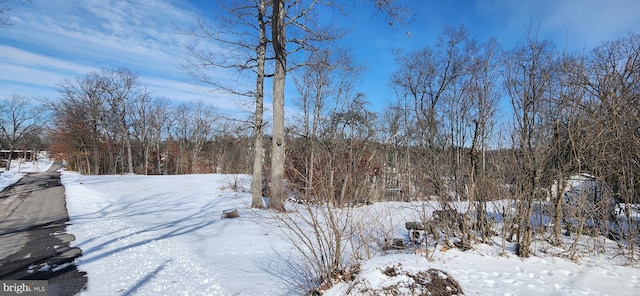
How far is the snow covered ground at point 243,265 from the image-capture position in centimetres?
376

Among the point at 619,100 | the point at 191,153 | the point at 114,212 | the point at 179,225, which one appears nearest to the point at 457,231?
the point at 619,100

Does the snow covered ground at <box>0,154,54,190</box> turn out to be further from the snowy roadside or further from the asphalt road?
the snowy roadside

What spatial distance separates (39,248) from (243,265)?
4158 mm

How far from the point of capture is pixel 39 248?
5.87 meters

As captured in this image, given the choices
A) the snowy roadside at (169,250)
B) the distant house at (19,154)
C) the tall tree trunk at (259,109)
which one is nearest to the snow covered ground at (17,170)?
the distant house at (19,154)

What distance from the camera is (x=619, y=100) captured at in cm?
490

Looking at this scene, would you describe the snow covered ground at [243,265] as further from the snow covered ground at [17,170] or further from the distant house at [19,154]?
the distant house at [19,154]

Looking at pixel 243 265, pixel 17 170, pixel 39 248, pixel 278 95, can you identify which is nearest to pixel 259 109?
pixel 278 95

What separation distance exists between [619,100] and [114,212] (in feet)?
42.8

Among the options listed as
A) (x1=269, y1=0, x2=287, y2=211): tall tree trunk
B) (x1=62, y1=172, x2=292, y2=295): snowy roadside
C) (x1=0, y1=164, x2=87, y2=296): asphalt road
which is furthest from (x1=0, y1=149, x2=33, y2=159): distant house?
(x1=269, y1=0, x2=287, y2=211): tall tree trunk

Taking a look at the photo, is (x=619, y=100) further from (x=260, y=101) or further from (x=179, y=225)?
(x=179, y=225)

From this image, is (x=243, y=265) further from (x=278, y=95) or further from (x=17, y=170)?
(x=17, y=170)

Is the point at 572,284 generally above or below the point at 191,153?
below

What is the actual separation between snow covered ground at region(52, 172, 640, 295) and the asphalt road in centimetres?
23
